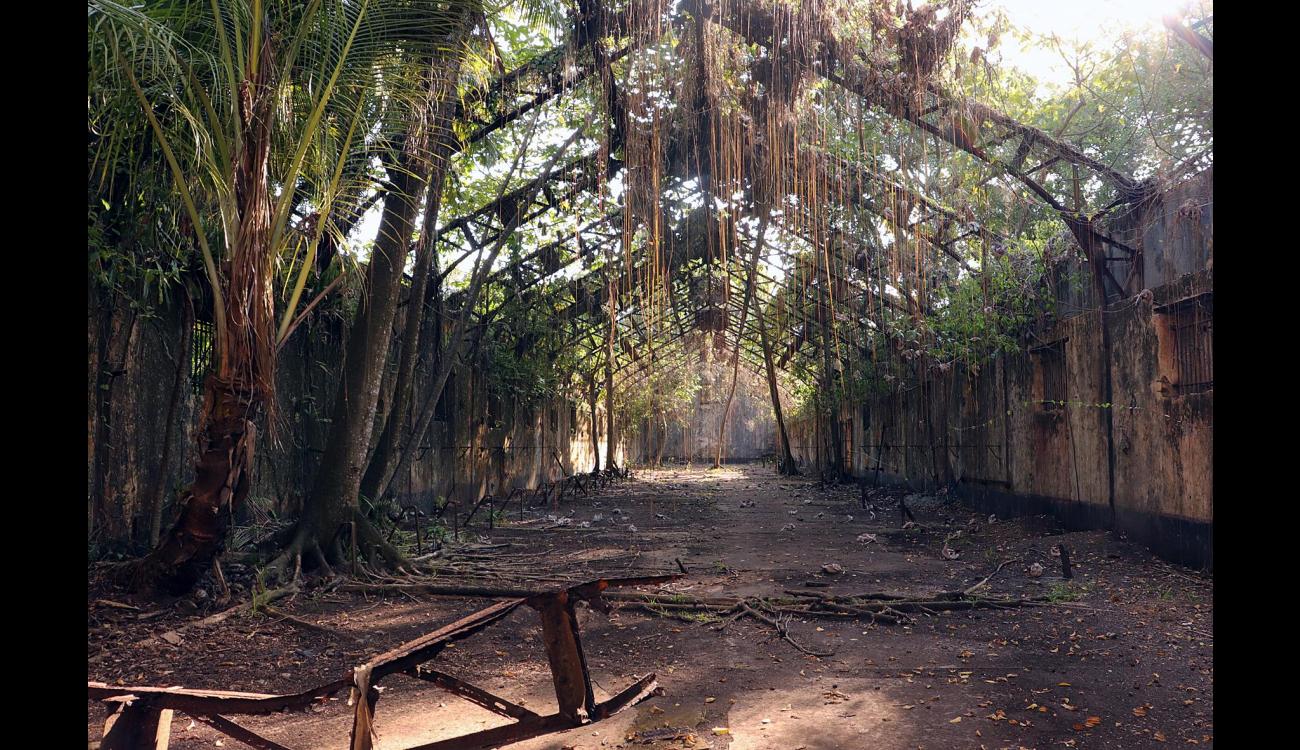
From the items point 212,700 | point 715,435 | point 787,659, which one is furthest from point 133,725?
point 715,435

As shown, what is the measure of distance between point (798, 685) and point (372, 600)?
390cm

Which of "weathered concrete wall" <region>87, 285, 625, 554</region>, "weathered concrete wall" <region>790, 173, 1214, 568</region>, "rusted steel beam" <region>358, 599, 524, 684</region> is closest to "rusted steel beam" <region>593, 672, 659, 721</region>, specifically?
"rusted steel beam" <region>358, 599, 524, 684</region>

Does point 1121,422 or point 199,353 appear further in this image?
point 1121,422

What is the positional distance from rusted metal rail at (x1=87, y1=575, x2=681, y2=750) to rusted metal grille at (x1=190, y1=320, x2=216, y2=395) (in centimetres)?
567

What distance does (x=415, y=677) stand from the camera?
238 cm

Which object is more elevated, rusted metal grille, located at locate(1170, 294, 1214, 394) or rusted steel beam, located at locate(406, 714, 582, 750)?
rusted metal grille, located at locate(1170, 294, 1214, 394)

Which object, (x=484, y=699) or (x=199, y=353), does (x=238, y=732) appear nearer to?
(x=484, y=699)

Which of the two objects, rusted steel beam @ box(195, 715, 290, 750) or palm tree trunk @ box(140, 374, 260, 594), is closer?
rusted steel beam @ box(195, 715, 290, 750)

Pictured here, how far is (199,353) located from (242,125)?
317 cm

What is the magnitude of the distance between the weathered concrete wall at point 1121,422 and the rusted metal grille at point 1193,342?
7cm

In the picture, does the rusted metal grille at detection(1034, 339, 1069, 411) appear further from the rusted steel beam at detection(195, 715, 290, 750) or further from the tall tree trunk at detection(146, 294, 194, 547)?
the rusted steel beam at detection(195, 715, 290, 750)

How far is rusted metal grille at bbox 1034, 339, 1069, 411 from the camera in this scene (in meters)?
10.2

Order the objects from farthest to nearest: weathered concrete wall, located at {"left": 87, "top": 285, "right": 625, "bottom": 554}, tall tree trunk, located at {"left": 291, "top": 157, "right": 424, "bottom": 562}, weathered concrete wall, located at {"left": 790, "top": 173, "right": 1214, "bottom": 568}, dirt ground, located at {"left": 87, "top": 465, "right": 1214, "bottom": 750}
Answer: tall tree trunk, located at {"left": 291, "top": 157, "right": 424, "bottom": 562} < weathered concrete wall, located at {"left": 790, "top": 173, "right": 1214, "bottom": 568} < weathered concrete wall, located at {"left": 87, "top": 285, "right": 625, "bottom": 554} < dirt ground, located at {"left": 87, "top": 465, "right": 1214, "bottom": 750}

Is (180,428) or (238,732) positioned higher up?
(180,428)
